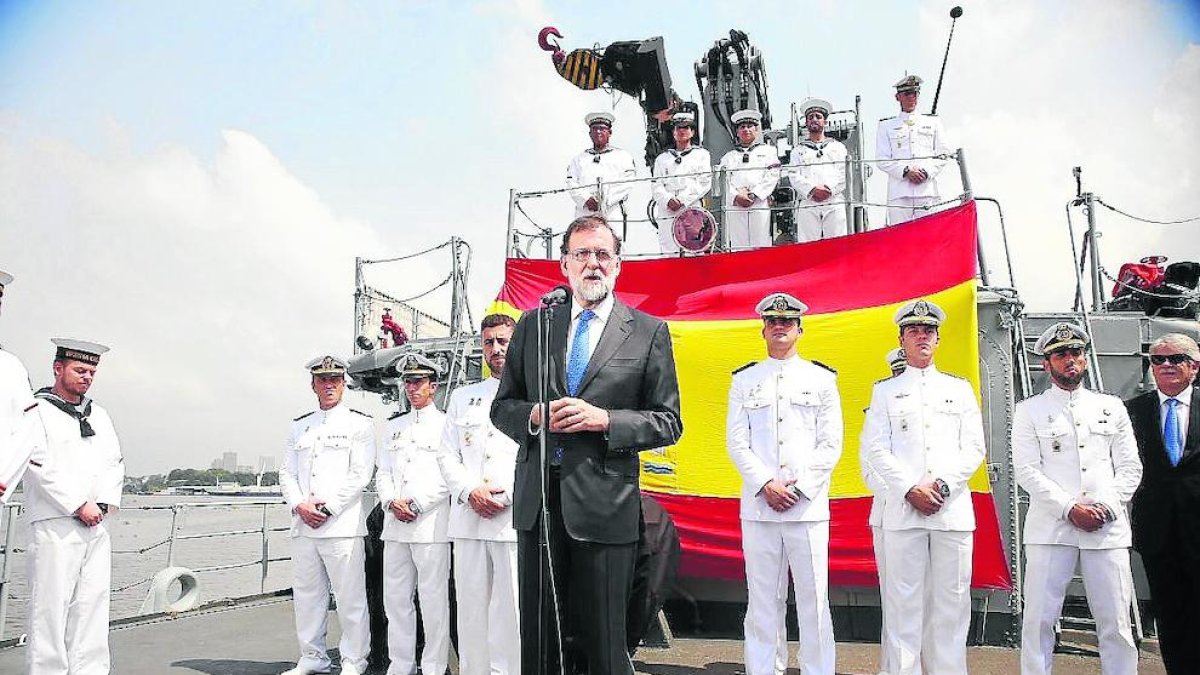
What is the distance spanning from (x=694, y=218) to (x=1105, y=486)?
328 cm

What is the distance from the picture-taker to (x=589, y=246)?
2379 mm

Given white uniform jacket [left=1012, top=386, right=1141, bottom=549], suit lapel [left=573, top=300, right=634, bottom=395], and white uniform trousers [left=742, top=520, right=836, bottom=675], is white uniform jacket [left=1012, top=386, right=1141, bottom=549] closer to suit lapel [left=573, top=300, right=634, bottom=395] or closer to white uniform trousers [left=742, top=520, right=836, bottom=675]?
white uniform trousers [left=742, top=520, right=836, bottom=675]

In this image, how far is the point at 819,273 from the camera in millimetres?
5695

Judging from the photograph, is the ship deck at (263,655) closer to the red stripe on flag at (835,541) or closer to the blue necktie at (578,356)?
the red stripe on flag at (835,541)

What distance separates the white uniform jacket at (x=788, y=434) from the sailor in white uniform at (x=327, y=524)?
2206mm

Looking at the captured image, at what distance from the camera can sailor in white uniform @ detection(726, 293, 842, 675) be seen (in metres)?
3.98

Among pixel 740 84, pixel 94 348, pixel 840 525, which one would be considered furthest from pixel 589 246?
pixel 740 84

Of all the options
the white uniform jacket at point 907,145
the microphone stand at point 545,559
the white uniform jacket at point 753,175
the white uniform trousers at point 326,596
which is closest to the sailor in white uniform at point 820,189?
the white uniform jacket at point 753,175

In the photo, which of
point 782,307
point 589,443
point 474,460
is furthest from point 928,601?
point 589,443

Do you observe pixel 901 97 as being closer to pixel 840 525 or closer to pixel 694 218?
pixel 694 218

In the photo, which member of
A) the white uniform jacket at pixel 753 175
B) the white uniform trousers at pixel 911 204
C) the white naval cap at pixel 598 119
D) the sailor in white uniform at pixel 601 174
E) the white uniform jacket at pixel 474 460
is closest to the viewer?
the white uniform jacket at pixel 474 460

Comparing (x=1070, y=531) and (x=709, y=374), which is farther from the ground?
(x=709, y=374)

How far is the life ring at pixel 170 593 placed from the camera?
6527 mm

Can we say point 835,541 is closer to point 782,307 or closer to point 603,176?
point 782,307
